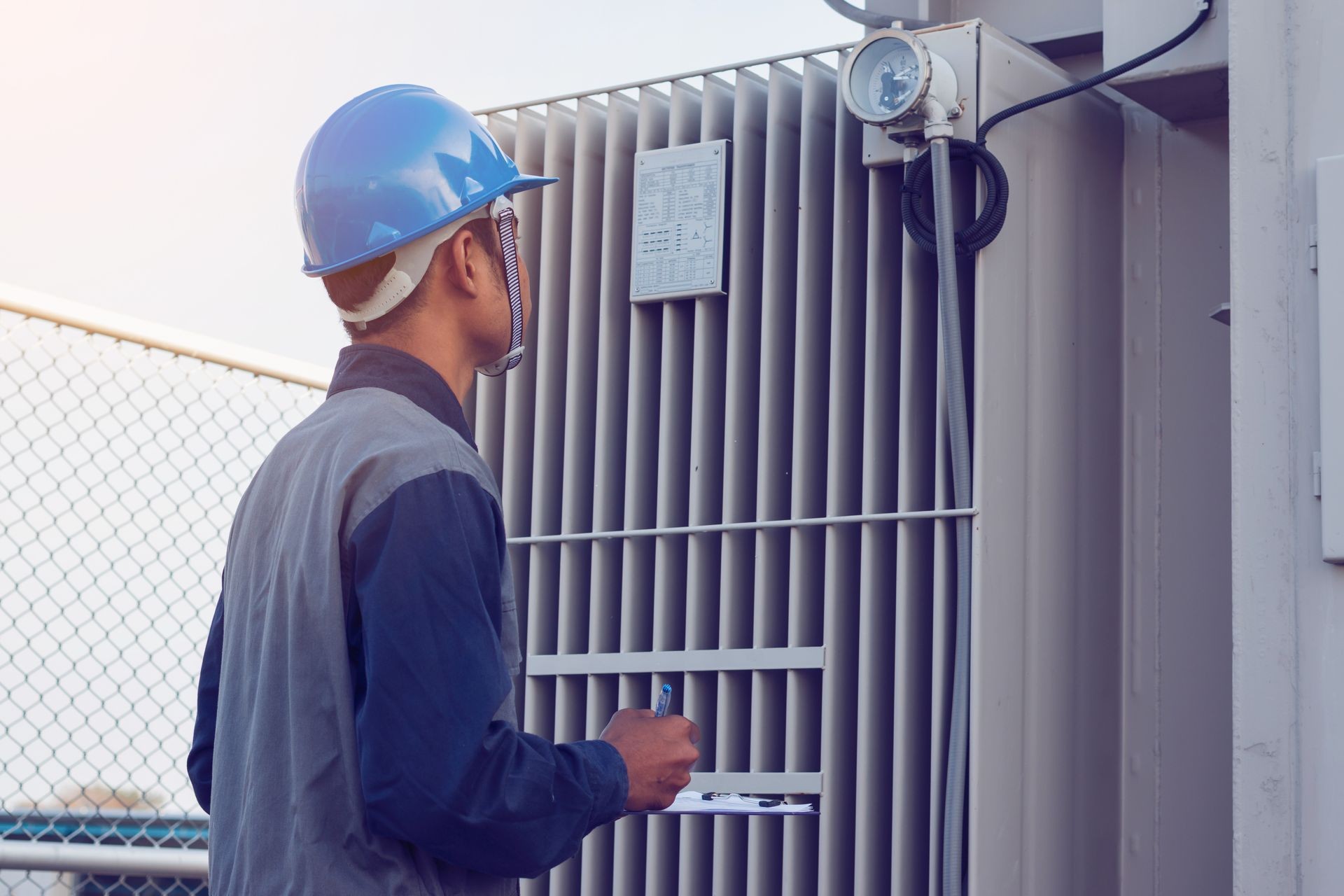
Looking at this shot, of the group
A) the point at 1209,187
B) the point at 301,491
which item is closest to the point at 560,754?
the point at 301,491

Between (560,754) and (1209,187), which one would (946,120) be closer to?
(1209,187)

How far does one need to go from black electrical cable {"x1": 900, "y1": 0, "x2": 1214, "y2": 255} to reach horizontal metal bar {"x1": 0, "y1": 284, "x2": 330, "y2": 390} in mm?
1493

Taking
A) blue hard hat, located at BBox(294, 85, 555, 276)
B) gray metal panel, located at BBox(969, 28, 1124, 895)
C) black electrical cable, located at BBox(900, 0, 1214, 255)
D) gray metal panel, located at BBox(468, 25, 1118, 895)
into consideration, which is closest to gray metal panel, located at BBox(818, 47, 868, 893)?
gray metal panel, located at BBox(468, 25, 1118, 895)

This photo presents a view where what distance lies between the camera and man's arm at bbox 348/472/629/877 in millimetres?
1440

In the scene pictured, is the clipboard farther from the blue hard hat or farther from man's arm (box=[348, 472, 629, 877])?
the blue hard hat

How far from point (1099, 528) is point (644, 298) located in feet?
2.82

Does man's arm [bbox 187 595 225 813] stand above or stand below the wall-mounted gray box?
below

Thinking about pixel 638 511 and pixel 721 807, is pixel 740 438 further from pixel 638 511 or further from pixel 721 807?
pixel 721 807

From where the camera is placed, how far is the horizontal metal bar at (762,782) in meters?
2.37

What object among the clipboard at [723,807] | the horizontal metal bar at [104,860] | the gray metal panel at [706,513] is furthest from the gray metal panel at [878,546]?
the horizontal metal bar at [104,860]

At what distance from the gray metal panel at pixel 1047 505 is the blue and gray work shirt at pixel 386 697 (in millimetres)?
875

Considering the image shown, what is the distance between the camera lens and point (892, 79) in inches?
94.4

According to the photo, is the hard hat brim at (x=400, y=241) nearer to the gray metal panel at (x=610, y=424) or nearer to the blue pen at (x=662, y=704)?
the blue pen at (x=662, y=704)

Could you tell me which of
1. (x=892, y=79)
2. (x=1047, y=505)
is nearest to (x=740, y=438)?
(x=1047, y=505)
